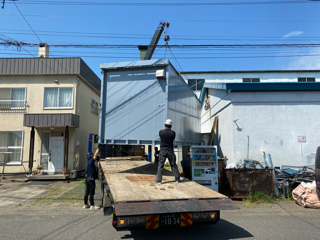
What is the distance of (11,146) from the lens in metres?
14.6

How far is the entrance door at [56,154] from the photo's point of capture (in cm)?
1445

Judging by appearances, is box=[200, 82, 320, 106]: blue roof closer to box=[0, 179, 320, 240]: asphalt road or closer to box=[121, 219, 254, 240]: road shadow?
box=[0, 179, 320, 240]: asphalt road

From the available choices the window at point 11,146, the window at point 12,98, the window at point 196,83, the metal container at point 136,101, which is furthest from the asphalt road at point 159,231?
the window at point 196,83

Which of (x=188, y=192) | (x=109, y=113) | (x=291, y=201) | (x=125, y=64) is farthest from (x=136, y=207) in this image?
(x=291, y=201)

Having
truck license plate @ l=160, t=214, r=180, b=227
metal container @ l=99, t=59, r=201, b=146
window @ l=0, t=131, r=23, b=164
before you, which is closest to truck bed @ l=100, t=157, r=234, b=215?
truck license plate @ l=160, t=214, r=180, b=227

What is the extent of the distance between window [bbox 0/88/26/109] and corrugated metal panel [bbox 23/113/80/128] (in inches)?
65.7

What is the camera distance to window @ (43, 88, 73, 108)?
48.5 feet

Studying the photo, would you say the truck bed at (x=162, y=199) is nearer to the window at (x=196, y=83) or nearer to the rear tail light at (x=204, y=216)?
the rear tail light at (x=204, y=216)

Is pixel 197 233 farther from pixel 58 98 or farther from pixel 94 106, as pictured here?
pixel 94 106

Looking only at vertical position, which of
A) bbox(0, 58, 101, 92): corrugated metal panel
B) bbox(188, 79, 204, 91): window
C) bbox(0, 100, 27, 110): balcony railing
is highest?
bbox(188, 79, 204, 91): window

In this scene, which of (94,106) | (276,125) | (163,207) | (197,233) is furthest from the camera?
(94,106)

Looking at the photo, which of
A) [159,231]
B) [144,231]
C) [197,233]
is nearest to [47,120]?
[144,231]

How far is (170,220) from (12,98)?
14.4 metres

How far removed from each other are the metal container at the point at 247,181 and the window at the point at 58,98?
409 inches
